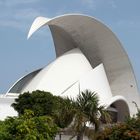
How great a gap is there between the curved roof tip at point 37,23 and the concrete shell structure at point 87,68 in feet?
3.48

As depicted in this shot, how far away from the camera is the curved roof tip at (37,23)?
4208 cm

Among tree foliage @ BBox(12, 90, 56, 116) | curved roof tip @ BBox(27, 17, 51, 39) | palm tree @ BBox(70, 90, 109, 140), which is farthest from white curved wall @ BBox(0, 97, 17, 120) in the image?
palm tree @ BBox(70, 90, 109, 140)

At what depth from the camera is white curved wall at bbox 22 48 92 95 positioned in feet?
152

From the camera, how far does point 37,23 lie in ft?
140

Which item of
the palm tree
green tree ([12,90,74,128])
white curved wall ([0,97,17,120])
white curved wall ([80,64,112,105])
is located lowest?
the palm tree

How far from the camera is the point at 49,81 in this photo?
152 ft

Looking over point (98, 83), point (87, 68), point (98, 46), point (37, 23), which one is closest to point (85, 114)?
point (37, 23)

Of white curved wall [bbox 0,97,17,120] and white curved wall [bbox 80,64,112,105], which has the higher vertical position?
white curved wall [bbox 80,64,112,105]

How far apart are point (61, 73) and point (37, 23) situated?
20.4 ft

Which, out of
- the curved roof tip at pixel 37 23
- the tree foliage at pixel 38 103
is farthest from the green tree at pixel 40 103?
the curved roof tip at pixel 37 23

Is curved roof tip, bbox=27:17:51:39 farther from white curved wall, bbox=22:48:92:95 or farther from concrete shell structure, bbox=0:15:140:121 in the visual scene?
white curved wall, bbox=22:48:92:95

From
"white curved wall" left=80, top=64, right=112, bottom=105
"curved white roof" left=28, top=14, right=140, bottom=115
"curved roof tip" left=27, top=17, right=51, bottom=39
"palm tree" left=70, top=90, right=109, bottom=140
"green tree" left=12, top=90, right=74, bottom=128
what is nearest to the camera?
"palm tree" left=70, top=90, right=109, bottom=140

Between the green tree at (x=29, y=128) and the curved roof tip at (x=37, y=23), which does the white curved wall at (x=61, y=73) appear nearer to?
the curved roof tip at (x=37, y=23)

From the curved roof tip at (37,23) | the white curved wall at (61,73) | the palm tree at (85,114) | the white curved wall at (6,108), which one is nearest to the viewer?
the palm tree at (85,114)
